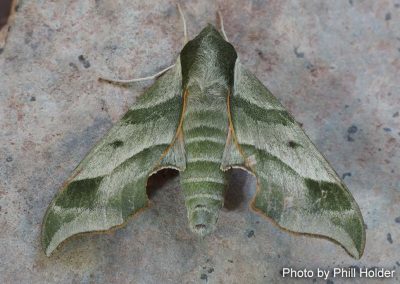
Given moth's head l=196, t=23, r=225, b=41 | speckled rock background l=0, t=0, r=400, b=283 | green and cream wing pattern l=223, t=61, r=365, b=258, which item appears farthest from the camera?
moth's head l=196, t=23, r=225, b=41

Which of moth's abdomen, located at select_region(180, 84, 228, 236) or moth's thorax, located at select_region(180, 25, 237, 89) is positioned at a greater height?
moth's thorax, located at select_region(180, 25, 237, 89)

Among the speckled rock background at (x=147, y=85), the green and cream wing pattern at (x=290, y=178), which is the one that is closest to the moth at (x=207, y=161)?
the green and cream wing pattern at (x=290, y=178)

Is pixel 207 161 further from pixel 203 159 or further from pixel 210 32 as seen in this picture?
pixel 210 32

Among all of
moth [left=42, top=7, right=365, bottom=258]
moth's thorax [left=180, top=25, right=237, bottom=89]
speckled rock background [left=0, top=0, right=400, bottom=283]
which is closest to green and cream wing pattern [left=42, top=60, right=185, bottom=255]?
moth [left=42, top=7, right=365, bottom=258]

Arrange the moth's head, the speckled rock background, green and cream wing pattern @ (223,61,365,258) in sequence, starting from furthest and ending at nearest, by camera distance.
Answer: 1. the moth's head
2. the speckled rock background
3. green and cream wing pattern @ (223,61,365,258)

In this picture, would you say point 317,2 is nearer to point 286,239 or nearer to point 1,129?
point 286,239

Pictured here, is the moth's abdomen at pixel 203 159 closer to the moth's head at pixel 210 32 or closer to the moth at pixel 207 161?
the moth at pixel 207 161

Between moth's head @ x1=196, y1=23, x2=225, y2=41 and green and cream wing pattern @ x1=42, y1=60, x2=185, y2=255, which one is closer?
green and cream wing pattern @ x1=42, y1=60, x2=185, y2=255

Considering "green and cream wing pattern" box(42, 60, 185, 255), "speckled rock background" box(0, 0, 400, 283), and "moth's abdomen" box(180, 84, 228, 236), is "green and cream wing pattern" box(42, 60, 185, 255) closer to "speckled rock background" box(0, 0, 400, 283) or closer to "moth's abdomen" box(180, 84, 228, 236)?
"moth's abdomen" box(180, 84, 228, 236)
